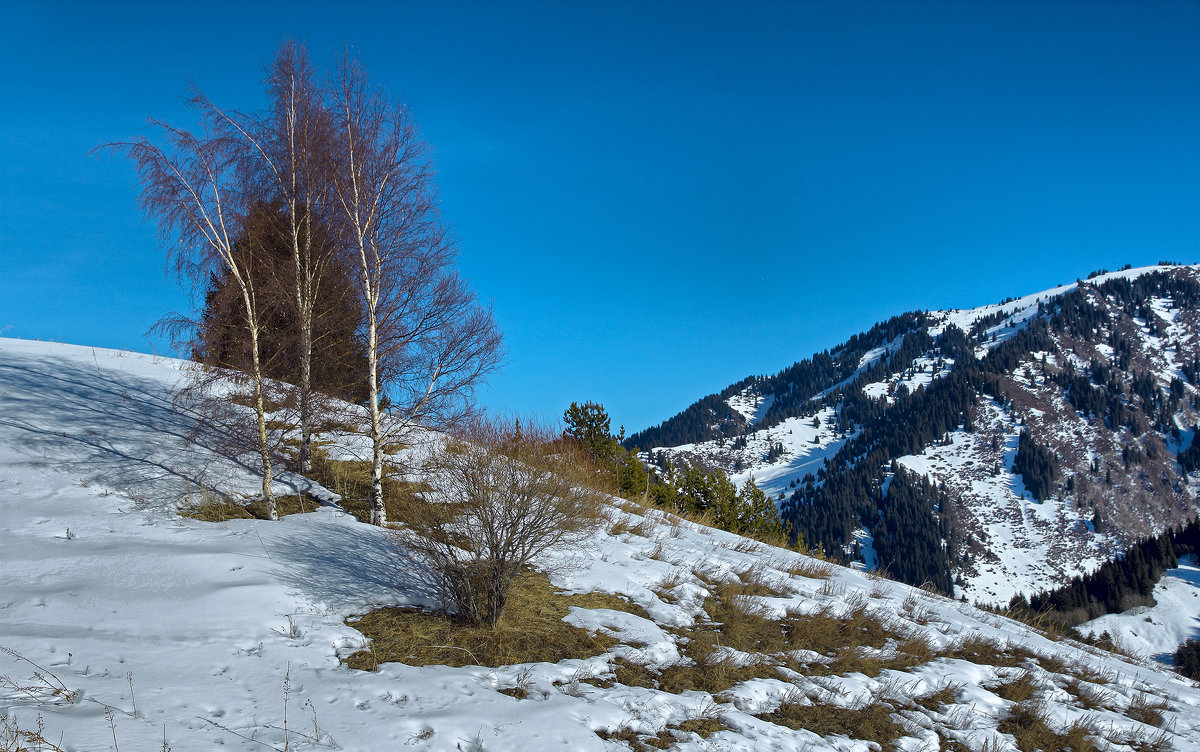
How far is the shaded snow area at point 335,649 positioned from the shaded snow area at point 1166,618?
112166mm

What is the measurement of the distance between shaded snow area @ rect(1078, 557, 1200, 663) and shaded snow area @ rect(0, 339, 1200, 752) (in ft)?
368

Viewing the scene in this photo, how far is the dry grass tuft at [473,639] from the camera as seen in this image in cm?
604

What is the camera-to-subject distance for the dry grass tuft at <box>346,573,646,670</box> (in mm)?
6035

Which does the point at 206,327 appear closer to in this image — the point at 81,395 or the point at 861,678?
the point at 81,395

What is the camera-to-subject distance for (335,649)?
580cm

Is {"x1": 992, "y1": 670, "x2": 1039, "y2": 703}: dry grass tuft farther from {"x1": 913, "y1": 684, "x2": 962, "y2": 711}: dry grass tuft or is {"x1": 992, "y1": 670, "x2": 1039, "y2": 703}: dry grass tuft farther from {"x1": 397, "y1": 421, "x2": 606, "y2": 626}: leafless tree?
{"x1": 397, "y1": 421, "x2": 606, "y2": 626}: leafless tree

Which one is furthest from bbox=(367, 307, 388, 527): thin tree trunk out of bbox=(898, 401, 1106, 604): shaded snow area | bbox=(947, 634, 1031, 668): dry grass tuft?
bbox=(898, 401, 1106, 604): shaded snow area

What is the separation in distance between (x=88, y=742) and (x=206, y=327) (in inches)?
300

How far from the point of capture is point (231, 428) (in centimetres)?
976

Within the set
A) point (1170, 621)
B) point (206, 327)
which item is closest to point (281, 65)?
point (206, 327)

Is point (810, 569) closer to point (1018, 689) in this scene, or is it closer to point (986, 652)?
point (986, 652)

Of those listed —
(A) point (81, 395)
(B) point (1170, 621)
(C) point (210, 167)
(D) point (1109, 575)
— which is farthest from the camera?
(D) point (1109, 575)

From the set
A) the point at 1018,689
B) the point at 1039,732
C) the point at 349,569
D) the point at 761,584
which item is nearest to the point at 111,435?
the point at 349,569

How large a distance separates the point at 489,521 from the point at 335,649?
2024 millimetres
